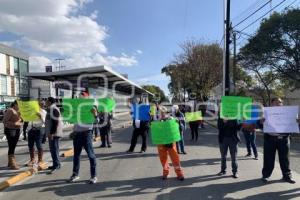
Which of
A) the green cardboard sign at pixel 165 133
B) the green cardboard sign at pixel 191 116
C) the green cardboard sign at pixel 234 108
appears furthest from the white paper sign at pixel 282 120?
the green cardboard sign at pixel 191 116

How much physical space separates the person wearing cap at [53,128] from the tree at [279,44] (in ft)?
76.9

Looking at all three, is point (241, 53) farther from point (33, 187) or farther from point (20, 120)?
point (33, 187)

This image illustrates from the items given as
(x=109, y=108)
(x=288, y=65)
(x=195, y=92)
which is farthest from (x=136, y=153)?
(x=195, y=92)

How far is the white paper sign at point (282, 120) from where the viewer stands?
8969mm

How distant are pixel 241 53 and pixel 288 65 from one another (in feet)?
15.7

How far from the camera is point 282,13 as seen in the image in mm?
31094

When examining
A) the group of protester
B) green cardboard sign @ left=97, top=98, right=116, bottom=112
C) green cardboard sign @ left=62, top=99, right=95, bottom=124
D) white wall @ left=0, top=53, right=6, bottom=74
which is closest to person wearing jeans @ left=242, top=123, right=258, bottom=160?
the group of protester

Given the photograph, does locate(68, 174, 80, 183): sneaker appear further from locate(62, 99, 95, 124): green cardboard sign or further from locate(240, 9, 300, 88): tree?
locate(240, 9, 300, 88): tree

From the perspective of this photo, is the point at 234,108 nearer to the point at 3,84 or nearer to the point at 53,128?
the point at 53,128

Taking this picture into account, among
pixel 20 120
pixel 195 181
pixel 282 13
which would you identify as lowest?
pixel 195 181

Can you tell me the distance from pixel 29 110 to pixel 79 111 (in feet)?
6.41

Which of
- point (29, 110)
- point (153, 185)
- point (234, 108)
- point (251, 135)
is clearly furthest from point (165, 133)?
point (251, 135)

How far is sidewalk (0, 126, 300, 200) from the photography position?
312 inches

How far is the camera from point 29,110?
1061 centimetres
